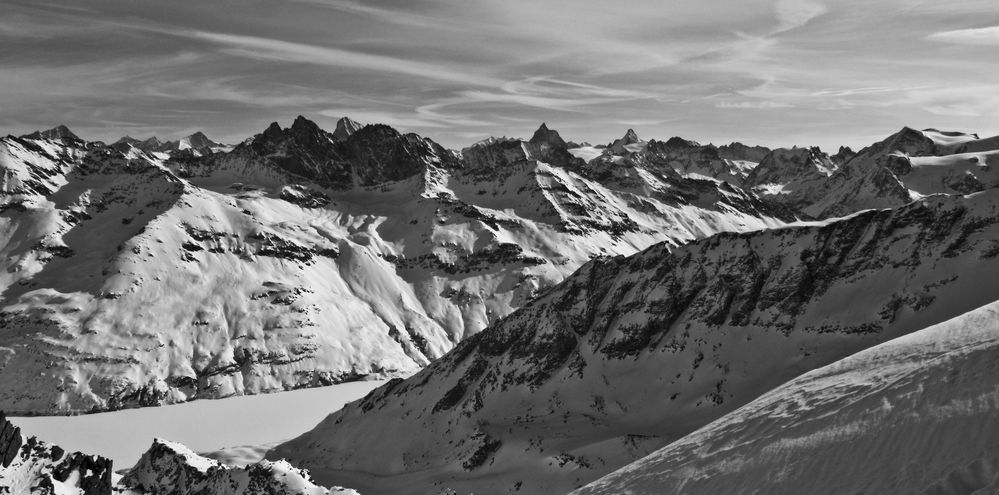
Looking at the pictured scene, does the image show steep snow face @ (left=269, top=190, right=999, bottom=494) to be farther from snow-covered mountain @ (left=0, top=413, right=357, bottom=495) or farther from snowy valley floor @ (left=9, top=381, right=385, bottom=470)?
snowy valley floor @ (left=9, top=381, right=385, bottom=470)

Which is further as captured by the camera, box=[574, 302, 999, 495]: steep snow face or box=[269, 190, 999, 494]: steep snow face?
box=[269, 190, 999, 494]: steep snow face

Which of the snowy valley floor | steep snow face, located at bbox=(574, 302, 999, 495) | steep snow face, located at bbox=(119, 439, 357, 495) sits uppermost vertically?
steep snow face, located at bbox=(574, 302, 999, 495)

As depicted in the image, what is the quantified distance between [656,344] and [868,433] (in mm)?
86924

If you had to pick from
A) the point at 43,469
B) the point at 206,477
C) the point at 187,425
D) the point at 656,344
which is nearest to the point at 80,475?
the point at 43,469

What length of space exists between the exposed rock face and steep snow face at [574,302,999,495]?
52813 millimetres

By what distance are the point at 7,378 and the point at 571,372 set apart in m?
170

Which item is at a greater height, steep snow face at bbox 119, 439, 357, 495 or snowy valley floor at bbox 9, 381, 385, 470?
steep snow face at bbox 119, 439, 357, 495

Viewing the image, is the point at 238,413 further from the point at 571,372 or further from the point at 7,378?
the point at 571,372

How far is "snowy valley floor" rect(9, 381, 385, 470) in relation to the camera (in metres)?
163

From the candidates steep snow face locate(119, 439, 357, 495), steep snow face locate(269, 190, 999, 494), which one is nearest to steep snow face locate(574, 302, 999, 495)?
steep snow face locate(119, 439, 357, 495)

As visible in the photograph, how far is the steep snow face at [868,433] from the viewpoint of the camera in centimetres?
1941

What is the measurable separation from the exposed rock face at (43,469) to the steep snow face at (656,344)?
138 feet

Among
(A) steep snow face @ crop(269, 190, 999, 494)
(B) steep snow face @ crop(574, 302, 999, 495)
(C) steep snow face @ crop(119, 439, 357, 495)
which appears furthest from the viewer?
(A) steep snow face @ crop(269, 190, 999, 494)

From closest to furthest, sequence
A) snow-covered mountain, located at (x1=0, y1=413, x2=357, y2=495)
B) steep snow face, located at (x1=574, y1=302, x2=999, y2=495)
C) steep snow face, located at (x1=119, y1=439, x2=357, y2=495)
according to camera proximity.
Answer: steep snow face, located at (x1=574, y1=302, x2=999, y2=495) → steep snow face, located at (x1=119, y1=439, x2=357, y2=495) → snow-covered mountain, located at (x1=0, y1=413, x2=357, y2=495)
